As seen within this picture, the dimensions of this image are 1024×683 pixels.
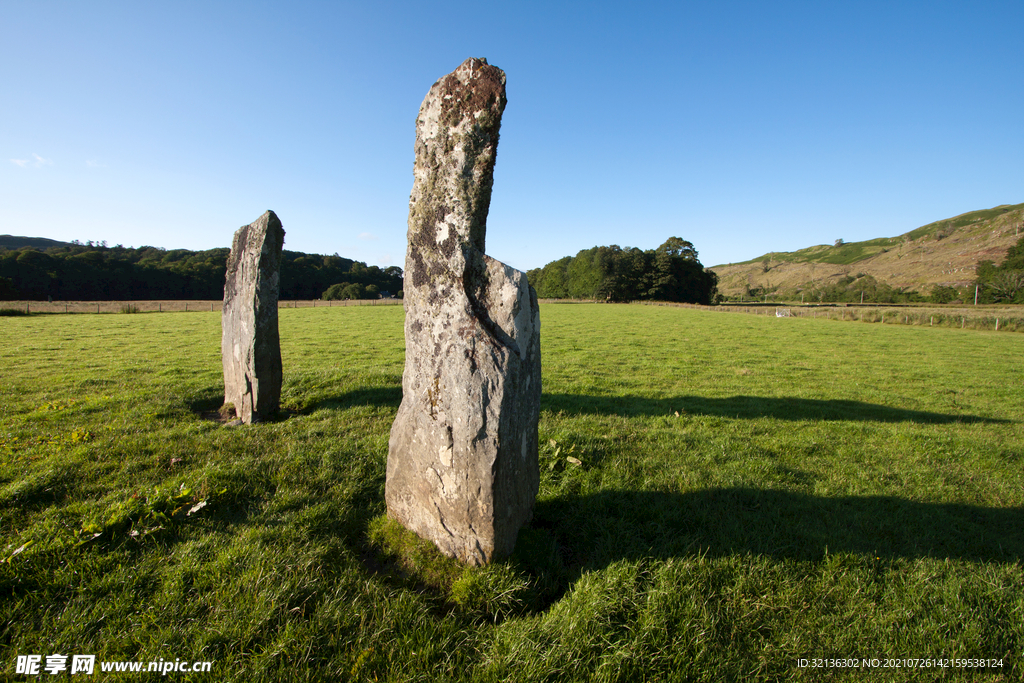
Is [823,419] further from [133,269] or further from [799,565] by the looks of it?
[133,269]

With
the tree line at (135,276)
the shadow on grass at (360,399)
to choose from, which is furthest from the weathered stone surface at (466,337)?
the tree line at (135,276)

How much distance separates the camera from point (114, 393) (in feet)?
27.0

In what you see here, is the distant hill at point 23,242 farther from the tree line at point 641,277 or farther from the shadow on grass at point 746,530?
the shadow on grass at point 746,530

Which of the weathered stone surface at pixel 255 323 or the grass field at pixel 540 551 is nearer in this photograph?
the grass field at pixel 540 551

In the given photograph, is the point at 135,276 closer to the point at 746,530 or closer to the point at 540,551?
the point at 540,551

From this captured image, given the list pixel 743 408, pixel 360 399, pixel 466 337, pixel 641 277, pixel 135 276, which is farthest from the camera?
pixel 641 277

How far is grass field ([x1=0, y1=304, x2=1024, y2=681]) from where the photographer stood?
2701mm

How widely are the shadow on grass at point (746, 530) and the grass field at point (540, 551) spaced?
1.1 inches

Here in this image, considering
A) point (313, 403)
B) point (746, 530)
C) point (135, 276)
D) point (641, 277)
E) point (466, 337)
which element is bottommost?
point (746, 530)

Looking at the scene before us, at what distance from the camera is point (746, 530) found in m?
4.15

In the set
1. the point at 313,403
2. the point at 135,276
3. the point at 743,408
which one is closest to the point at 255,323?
the point at 313,403

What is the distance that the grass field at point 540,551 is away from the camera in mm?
2701

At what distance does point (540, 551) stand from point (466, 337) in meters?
1.98

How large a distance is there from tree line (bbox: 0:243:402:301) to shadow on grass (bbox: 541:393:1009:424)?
48.7m
